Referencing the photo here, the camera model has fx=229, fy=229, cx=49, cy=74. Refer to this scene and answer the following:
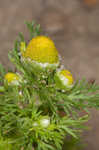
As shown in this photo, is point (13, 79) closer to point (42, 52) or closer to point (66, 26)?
point (42, 52)

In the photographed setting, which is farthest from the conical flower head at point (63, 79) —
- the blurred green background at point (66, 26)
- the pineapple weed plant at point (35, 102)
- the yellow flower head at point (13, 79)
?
the blurred green background at point (66, 26)

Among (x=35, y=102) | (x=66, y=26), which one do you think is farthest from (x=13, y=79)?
(x=66, y=26)

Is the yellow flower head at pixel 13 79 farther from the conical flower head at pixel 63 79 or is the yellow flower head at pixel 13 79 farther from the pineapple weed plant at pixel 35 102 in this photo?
the conical flower head at pixel 63 79

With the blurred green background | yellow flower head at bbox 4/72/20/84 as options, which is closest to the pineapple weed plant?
yellow flower head at bbox 4/72/20/84

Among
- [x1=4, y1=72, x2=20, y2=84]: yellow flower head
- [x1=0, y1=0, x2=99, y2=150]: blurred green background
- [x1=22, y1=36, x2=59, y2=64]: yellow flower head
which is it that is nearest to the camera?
[x1=22, y1=36, x2=59, y2=64]: yellow flower head

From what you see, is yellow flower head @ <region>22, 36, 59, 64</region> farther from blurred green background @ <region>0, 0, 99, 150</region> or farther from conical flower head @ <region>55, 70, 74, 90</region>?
blurred green background @ <region>0, 0, 99, 150</region>
